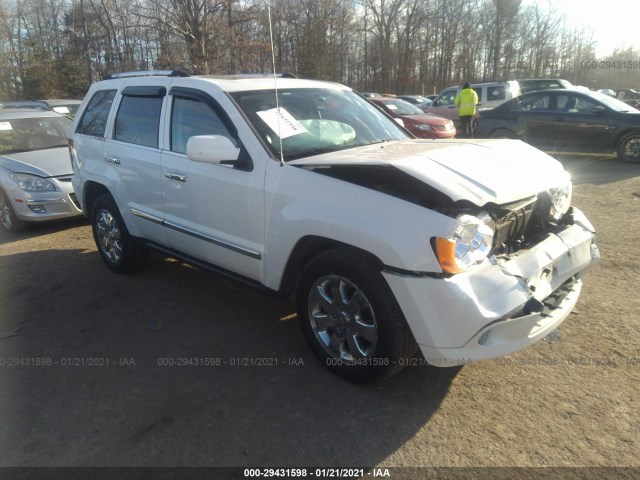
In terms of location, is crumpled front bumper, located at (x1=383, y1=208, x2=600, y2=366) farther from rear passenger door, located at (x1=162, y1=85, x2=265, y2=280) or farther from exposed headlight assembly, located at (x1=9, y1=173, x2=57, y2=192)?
exposed headlight assembly, located at (x1=9, y1=173, x2=57, y2=192)

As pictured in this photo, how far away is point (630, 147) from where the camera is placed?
10367 mm

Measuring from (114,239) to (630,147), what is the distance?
10.4 metres

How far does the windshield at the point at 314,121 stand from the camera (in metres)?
3.48

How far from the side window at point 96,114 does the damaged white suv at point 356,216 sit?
552 millimetres

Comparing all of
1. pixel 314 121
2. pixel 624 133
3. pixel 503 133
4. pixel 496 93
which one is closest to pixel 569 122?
pixel 624 133

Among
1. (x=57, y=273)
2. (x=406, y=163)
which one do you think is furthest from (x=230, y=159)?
(x=57, y=273)

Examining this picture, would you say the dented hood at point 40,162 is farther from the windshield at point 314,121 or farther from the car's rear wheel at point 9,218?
the windshield at point 314,121

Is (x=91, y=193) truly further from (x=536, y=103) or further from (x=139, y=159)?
(x=536, y=103)

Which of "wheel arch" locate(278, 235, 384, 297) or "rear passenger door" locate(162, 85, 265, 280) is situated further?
"rear passenger door" locate(162, 85, 265, 280)

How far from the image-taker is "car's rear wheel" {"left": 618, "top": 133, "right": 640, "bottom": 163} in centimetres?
1026

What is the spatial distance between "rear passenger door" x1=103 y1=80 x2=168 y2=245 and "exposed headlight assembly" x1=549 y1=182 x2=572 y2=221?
10.0 feet

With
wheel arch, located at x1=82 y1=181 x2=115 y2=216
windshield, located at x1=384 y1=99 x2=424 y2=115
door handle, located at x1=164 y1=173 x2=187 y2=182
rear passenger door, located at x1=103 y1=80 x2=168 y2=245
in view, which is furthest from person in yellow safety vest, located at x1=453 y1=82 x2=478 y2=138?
door handle, located at x1=164 y1=173 x2=187 y2=182

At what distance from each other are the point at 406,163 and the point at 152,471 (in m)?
2.15

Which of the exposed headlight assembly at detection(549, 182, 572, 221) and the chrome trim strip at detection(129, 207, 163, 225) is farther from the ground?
the exposed headlight assembly at detection(549, 182, 572, 221)
